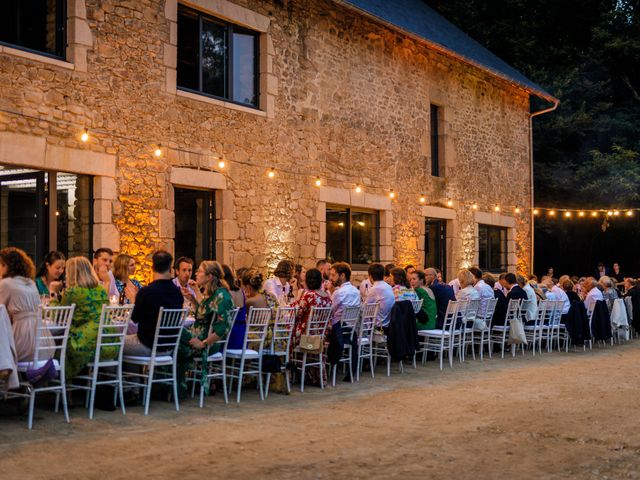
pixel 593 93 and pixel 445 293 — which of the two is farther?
pixel 593 93

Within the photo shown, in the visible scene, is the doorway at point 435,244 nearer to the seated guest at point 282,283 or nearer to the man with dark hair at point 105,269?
the seated guest at point 282,283

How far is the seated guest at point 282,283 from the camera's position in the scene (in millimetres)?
8461

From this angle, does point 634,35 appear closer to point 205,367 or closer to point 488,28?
point 488,28

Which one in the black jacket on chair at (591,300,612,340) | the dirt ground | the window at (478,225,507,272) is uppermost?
the window at (478,225,507,272)

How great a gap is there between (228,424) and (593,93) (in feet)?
63.9

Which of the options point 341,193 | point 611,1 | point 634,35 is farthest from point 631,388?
point 611,1

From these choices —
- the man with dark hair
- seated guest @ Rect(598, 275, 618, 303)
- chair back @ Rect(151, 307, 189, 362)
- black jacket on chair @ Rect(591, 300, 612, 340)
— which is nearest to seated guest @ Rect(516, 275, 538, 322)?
black jacket on chair @ Rect(591, 300, 612, 340)

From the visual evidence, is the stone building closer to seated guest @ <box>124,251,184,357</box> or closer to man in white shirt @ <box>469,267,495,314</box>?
man in white shirt @ <box>469,267,495,314</box>

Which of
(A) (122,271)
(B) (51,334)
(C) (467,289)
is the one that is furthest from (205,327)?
(C) (467,289)

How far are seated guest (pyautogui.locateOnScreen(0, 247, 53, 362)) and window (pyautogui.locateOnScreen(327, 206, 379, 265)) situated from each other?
23.6 feet

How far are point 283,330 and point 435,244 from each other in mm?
8707

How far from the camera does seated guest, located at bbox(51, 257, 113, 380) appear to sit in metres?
6.14

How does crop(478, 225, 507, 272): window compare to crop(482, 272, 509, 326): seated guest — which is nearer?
crop(482, 272, 509, 326): seated guest

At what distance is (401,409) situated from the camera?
6754 millimetres
